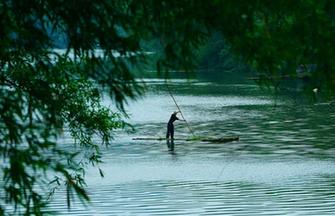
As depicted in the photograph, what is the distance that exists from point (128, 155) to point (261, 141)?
30.9 feet

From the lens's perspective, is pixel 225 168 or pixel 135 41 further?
pixel 225 168

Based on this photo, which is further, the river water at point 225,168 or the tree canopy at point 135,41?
the river water at point 225,168

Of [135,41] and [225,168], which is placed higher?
[135,41]

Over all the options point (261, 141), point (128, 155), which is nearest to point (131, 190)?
A: point (128, 155)

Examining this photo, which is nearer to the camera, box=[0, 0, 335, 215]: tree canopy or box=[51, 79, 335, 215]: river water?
box=[0, 0, 335, 215]: tree canopy

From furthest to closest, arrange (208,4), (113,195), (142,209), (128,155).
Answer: (128,155)
(113,195)
(142,209)
(208,4)

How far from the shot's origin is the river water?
3778 centimetres

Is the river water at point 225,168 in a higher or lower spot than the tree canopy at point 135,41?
lower

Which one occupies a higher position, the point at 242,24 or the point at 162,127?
the point at 242,24

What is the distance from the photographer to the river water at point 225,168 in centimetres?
3778

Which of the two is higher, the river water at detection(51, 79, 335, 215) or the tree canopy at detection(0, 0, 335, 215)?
the tree canopy at detection(0, 0, 335, 215)

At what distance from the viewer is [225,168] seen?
49.1 meters

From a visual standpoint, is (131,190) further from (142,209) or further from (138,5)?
(138,5)

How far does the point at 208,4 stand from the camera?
834 centimetres
